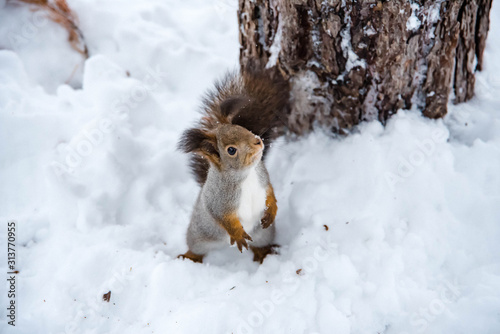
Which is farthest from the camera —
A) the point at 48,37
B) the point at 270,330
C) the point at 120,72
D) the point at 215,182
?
the point at 48,37

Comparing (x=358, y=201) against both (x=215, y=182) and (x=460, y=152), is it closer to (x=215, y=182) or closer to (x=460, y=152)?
(x=460, y=152)

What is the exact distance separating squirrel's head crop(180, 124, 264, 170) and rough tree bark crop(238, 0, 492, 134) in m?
0.47

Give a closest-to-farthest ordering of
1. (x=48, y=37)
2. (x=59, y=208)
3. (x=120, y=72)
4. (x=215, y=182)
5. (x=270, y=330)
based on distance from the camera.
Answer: (x=270, y=330)
(x=215, y=182)
(x=59, y=208)
(x=120, y=72)
(x=48, y=37)

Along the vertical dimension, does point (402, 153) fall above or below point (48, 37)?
below

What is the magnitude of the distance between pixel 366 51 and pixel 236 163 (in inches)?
26.6

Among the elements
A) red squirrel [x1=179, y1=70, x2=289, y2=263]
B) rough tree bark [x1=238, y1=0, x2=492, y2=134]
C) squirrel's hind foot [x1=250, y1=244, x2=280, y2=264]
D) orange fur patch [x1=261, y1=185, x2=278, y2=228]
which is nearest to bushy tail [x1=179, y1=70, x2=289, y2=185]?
red squirrel [x1=179, y1=70, x2=289, y2=263]

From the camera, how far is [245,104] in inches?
51.2

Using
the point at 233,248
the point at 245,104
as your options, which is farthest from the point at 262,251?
the point at 245,104

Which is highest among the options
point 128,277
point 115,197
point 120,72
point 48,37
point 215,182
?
point 48,37

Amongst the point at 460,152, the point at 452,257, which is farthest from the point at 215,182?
the point at 460,152

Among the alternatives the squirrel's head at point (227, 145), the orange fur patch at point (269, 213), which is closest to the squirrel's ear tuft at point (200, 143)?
the squirrel's head at point (227, 145)

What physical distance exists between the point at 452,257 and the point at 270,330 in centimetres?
68

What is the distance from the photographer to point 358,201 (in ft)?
4.63

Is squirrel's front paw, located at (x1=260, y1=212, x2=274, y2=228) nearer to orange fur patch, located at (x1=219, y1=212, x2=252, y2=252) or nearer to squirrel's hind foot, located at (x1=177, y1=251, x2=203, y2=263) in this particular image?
orange fur patch, located at (x1=219, y1=212, x2=252, y2=252)
